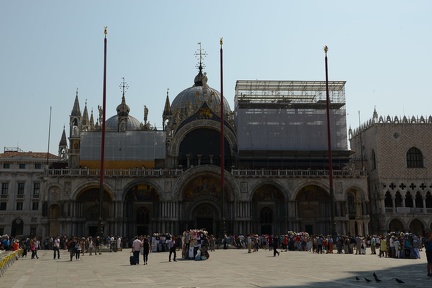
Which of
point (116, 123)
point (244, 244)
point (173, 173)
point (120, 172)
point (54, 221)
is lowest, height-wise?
point (244, 244)

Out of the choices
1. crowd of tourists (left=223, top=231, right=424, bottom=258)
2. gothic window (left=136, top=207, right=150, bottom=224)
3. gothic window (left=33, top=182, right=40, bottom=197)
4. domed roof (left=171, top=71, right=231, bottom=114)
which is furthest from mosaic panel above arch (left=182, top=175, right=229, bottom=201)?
gothic window (left=33, top=182, right=40, bottom=197)

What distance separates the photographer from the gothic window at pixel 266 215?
5491 cm

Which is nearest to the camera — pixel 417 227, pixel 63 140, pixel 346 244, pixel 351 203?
pixel 346 244

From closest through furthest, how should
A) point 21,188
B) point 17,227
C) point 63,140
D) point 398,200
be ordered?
point 398,200
point 17,227
point 21,188
point 63,140

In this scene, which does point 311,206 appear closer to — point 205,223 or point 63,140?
point 205,223

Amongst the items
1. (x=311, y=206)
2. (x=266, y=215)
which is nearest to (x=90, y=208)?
(x=266, y=215)

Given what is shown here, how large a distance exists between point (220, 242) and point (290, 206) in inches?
457

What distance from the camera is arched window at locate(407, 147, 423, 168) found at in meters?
57.7

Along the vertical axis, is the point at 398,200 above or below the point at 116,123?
below

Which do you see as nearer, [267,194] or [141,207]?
[141,207]

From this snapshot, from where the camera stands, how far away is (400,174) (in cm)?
5678

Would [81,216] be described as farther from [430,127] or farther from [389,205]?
[430,127]

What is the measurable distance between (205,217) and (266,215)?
6.88 metres

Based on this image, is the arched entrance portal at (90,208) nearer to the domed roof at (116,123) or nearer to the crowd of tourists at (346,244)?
the crowd of tourists at (346,244)
